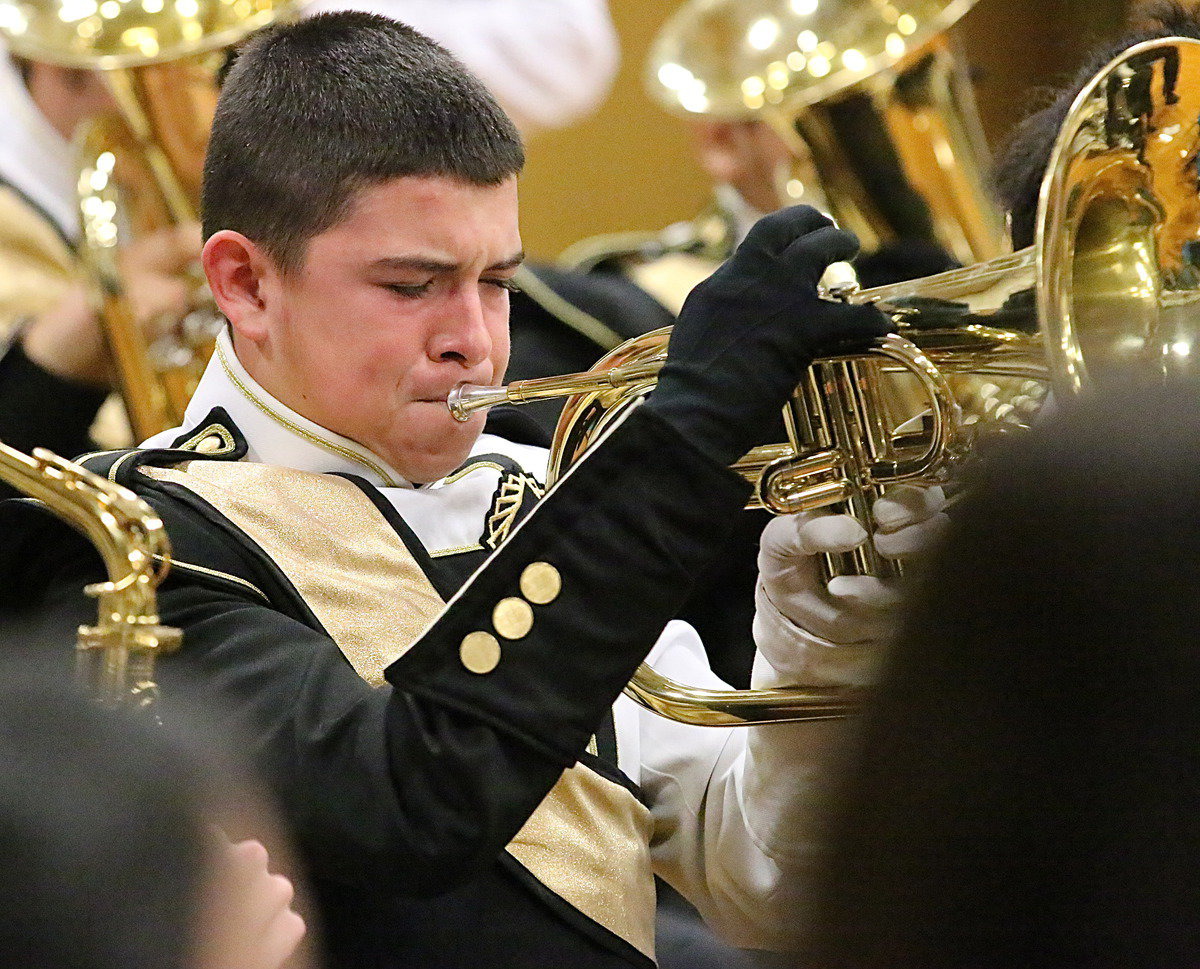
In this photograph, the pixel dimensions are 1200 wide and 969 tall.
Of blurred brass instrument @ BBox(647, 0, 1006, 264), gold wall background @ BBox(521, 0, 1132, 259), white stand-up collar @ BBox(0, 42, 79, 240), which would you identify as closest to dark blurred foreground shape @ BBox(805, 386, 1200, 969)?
white stand-up collar @ BBox(0, 42, 79, 240)

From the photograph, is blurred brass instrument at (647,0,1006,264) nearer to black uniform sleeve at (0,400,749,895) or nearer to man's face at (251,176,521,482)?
man's face at (251,176,521,482)

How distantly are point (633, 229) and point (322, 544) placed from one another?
2803 millimetres

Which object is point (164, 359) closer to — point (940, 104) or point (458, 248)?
point (458, 248)

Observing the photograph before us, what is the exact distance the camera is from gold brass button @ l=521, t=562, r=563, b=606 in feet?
3.26

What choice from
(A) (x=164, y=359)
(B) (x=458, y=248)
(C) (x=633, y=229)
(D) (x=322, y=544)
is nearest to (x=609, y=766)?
(D) (x=322, y=544)

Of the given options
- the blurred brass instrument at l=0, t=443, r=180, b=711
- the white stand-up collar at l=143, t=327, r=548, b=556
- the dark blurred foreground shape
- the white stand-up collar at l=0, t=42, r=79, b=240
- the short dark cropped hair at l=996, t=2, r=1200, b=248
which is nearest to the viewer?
the dark blurred foreground shape

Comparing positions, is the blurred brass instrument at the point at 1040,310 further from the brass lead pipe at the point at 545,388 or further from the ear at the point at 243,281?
the ear at the point at 243,281

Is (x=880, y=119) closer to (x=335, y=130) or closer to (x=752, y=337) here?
(x=335, y=130)

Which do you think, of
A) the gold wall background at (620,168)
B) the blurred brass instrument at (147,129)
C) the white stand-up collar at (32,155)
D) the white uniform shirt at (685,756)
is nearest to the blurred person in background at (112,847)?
the white uniform shirt at (685,756)

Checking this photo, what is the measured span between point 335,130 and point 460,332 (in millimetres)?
154

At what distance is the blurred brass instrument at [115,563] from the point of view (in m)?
0.92

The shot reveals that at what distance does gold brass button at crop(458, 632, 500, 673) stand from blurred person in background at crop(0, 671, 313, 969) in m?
0.31

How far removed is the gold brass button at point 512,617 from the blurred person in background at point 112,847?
0.32m

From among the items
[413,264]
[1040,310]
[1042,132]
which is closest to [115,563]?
[413,264]
